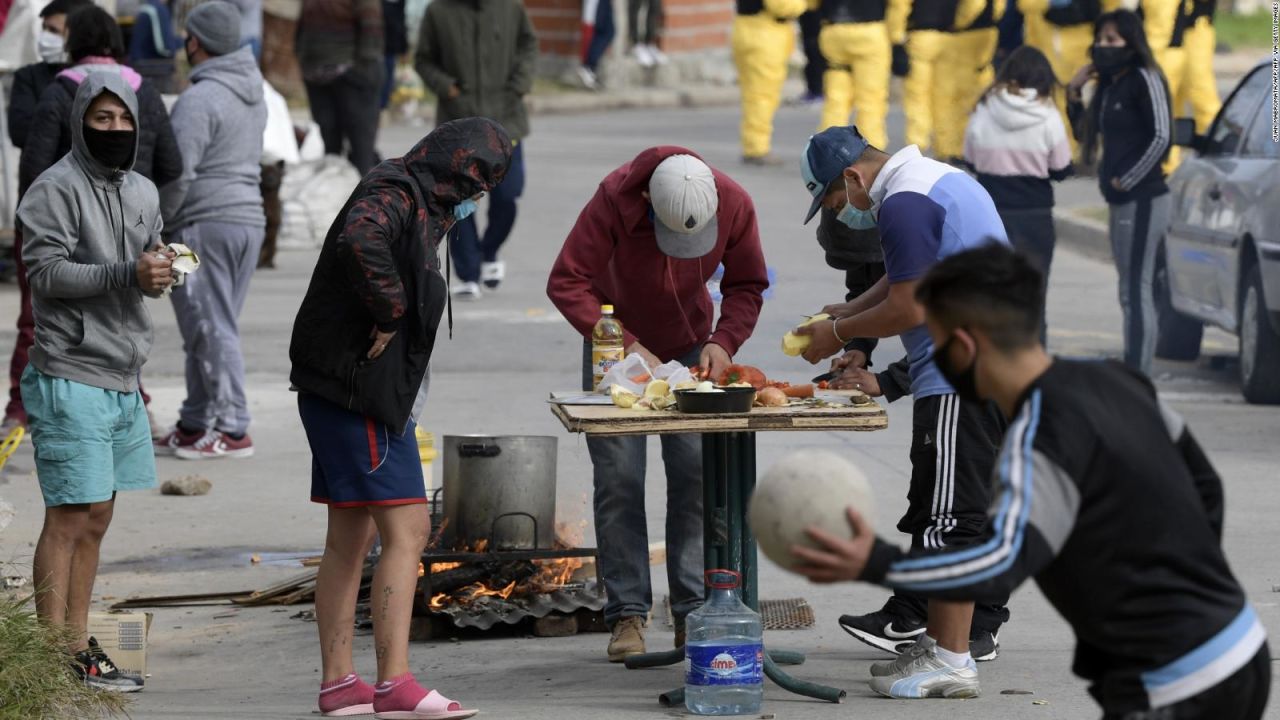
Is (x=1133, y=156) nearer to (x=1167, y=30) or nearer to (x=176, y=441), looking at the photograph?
(x=176, y=441)

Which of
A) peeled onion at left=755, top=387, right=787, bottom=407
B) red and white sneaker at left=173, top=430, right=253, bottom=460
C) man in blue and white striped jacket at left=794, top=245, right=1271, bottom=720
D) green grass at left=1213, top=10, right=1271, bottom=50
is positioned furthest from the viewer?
green grass at left=1213, top=10, right=1271, bottom=50

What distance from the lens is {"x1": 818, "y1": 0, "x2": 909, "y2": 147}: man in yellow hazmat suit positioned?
62.9 ft

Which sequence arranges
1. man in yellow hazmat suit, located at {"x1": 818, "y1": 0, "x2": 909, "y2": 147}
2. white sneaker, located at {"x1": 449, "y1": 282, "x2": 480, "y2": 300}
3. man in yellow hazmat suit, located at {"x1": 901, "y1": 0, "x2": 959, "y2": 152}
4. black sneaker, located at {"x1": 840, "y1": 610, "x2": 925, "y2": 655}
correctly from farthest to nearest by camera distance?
man in yellow hazmat suit, located at {"x1": 901, "y1": 0, "x2": 959, "y2": 152}, man in yellow hazmat suit, located at {"x1": 818, "y1": 0, "x2": 909, "y2": 147}, white sneaker, located at {"x1": 449, "y1": 282, "x2": 480, "y2": 300}, black sneaker, located at {"x1": 840, "y1": 610, "x2": 925, "y2": 655}

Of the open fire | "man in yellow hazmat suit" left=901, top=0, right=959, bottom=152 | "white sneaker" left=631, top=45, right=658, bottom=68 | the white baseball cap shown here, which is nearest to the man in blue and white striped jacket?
the white baseball cap

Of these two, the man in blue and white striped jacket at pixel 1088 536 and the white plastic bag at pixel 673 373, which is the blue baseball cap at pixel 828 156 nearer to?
the white plastic bag at pixel 673 373

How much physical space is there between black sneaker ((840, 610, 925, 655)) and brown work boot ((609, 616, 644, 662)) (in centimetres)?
66

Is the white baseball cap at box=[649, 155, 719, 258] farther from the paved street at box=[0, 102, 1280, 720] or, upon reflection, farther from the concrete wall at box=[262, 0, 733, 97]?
the concrete wall at box=[262, 0, 733, 97]

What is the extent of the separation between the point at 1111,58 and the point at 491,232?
4.92 metres

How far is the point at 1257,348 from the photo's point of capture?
11.3 m

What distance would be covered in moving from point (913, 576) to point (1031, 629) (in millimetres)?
3472

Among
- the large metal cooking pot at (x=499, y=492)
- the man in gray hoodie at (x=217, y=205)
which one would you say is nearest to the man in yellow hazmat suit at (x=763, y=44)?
the man in gray hoodie at (x=217, y=205)

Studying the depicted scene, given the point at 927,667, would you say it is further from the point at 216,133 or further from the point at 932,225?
the point at 216,133

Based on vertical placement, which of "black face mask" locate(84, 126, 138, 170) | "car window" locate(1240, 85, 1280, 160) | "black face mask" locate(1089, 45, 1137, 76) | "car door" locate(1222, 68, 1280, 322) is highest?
"black face mask" locate(84, 126, 138, 170)

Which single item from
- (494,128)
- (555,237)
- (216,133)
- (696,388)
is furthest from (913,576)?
(555,237)
